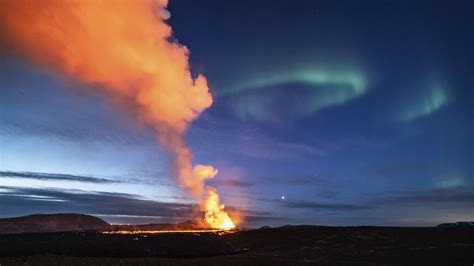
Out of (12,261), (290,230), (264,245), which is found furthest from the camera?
(290,230)

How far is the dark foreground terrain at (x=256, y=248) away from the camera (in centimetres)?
5866

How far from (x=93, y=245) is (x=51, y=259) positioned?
14.5 metres

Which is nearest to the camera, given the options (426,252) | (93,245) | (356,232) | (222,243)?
(93,245)

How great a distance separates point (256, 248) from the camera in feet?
290

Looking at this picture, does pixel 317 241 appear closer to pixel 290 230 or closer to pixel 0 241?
pixel 290 230

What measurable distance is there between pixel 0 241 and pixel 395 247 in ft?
217

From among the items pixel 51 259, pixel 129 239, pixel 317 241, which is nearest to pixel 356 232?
pixel 317 241

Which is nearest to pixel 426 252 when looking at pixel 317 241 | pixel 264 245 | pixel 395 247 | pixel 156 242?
pixel 395 247

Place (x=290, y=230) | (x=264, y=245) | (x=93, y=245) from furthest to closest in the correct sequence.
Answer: (x=290, y=230)
(x=264, y=245)
(x=93, y=245)

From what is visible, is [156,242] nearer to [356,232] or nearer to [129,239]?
[129,239]

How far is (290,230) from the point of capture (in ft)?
365

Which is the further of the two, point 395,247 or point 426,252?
point 395,247

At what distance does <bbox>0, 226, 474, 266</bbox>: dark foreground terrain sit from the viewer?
192ft

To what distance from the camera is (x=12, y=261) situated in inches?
1949
